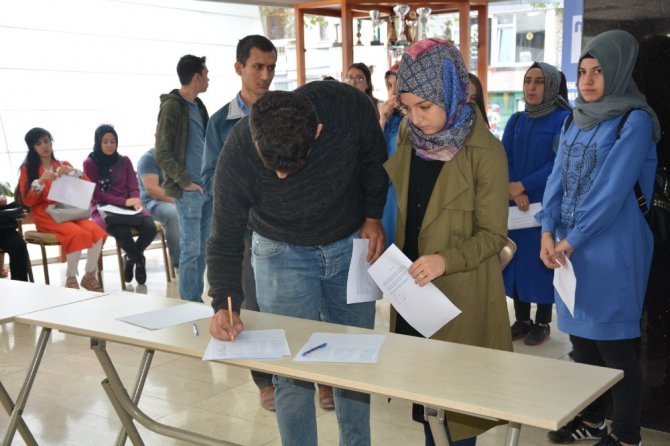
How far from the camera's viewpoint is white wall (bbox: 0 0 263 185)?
296 inches

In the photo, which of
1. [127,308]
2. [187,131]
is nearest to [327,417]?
[127,308]

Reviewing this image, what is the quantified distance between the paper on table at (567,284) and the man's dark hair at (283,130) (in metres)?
1.27

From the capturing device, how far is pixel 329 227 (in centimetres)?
254

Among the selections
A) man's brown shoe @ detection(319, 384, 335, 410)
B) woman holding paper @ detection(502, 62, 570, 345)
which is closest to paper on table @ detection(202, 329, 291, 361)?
man's brown shoe @ detection(319, 384, 335, 410)

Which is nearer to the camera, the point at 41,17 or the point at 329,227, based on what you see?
the point at 329,227

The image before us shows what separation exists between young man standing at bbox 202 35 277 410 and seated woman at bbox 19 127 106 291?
9.63 feet

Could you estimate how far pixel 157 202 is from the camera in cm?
677

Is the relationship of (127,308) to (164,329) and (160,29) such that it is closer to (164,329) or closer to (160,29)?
(164,329)

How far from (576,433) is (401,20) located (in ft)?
14.4

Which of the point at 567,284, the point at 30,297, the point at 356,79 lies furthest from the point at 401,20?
the point at 30,297

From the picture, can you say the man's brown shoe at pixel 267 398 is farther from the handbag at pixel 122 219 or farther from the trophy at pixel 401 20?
the trophy at pixel 401 20

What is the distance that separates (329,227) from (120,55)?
20.7ft

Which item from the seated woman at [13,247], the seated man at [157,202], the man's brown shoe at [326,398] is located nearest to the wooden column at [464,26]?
the seated man at [157,202]

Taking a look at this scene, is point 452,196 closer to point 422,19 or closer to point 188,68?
point 188,68
